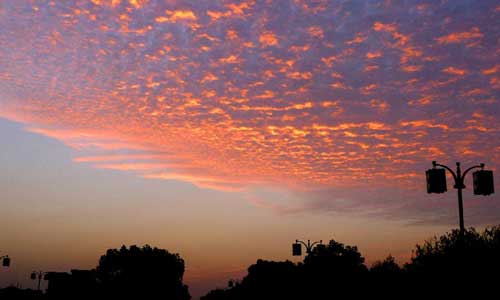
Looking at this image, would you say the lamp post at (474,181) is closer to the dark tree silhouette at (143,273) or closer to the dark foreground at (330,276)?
the dark foreground at (330,276)

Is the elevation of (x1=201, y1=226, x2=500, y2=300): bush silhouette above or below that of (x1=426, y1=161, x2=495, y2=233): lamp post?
below

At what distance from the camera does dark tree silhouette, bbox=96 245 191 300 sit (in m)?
141

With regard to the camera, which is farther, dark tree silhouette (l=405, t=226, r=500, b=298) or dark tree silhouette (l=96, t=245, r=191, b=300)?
dark tree silhouette (l=96, t=245, r=191, b=300)

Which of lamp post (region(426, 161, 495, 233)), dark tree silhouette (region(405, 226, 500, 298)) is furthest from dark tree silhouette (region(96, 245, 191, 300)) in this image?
lamp post (region(426, 161, 495, 233))

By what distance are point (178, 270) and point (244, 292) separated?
66.3ft

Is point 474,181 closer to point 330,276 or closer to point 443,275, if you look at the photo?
point 443,275

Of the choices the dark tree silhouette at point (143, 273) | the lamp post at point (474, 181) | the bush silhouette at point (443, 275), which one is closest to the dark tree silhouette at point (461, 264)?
the bush silhouette at point (443, 275)

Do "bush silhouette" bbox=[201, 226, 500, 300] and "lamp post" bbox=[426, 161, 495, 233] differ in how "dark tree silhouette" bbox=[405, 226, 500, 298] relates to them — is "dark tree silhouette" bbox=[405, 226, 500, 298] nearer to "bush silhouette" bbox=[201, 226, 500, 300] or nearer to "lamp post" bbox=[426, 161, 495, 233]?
"bush silhouette" bbox=[201, 226, 500, 300]

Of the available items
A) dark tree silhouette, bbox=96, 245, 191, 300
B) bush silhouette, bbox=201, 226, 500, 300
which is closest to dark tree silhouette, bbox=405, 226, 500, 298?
bush silhouette, bbox=201, 226, 500, 300

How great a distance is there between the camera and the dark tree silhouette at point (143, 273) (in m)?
141

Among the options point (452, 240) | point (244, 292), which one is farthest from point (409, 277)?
point (244, 292)

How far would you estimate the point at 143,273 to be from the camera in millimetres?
146000

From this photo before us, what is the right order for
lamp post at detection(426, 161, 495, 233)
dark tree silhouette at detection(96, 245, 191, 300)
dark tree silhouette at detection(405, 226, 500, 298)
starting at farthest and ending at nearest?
1. dark tree silhouette at detection(96, 245, 191, 300)
2. dark tree silhouette at detection(405, 226, 500, 298)
3. lamp post at detection(426, 161, 495, 233)

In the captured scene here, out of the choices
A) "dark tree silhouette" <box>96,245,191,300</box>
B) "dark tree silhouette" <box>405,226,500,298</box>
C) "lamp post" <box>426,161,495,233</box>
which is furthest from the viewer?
"dark tree silhouette" <box>96,245,191,300</box>
